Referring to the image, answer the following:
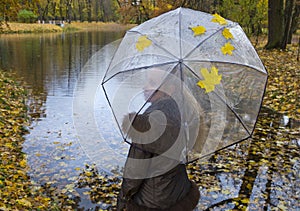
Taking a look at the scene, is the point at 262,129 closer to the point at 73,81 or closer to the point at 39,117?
the point at 39,117

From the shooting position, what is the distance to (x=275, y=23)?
1625 centimetres

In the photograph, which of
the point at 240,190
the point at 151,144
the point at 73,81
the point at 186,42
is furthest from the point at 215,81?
the point at 73,81

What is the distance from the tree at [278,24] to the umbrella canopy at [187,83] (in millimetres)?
14967

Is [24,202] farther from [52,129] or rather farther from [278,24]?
[278,24]

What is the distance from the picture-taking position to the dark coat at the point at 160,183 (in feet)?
6.77

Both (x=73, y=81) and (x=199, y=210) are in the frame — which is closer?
(x=199, y=210)

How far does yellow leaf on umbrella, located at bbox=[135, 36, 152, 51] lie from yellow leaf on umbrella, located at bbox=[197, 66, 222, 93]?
46 centimetres

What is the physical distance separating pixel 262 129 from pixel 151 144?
5947 mm

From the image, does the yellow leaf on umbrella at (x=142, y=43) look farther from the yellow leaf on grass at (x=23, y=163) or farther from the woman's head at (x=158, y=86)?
the yellow leaf on grass at (x=23, y=163)

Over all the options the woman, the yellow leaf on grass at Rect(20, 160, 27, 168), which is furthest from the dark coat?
the yellow leaf on grass at Rect(20, 160, 27, 168)

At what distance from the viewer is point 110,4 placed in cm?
8850

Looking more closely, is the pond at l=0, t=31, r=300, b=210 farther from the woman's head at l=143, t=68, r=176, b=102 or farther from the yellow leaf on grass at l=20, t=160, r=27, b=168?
the woman's head at l=143, t=68, r=176, b=102

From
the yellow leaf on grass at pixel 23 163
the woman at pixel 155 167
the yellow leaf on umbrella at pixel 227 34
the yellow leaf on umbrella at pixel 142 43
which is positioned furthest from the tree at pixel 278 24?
the woman at pixel 155 167

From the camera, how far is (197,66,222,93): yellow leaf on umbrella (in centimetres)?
238
